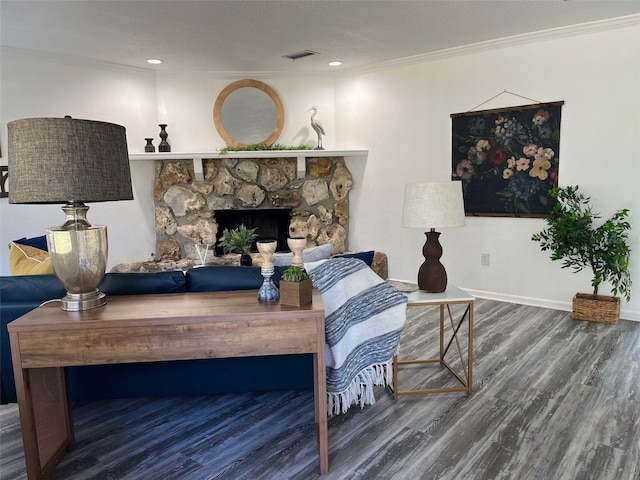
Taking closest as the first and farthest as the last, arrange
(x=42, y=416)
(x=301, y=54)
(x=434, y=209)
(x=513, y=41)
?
(x=42, y=416) < (x=434, y=209) < (x=513, y=41) < (x=301, y=54)

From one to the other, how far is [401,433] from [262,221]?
12.7 feet

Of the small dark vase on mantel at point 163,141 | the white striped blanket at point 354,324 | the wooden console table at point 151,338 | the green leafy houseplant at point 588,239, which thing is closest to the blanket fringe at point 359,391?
the white striped blanket at point 354,324

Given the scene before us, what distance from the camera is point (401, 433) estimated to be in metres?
2.18

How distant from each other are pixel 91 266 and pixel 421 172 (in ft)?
12.3

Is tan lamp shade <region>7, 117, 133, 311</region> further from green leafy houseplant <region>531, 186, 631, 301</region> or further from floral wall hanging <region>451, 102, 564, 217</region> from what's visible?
floral wall hanging <region>451, 102, 564, 217</region>

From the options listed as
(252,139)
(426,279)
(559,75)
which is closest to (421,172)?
(559,75)

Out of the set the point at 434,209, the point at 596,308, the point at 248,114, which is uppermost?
the point at 248,114

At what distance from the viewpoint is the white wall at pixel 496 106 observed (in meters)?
3.76

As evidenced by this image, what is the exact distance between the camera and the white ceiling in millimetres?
3332

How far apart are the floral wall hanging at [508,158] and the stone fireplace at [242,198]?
58.4 inches

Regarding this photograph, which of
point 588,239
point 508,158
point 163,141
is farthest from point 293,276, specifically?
point 163,141

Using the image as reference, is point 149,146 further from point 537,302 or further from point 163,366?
point 537,302

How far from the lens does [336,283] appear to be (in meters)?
2.23

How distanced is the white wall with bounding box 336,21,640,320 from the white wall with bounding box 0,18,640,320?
0.01 metres
